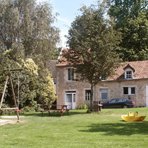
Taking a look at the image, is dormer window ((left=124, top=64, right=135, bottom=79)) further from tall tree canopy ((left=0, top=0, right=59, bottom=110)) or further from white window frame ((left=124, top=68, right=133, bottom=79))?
tall tree canopy ((left=0, top=0, right=59, bottom=110))

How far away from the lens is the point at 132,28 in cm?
6600

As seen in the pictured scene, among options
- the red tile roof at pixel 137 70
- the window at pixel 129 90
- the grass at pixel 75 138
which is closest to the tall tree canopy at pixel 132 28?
the red tile roof at pixel 137 70

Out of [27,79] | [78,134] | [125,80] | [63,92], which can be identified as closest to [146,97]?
[125,80]

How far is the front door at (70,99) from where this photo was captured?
56328 millimetres

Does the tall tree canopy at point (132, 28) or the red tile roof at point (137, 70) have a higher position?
the tall tree canopy at point (132, 28)

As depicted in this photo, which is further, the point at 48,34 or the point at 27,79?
the point at 48,34

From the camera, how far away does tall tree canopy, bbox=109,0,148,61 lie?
64875 millimetres

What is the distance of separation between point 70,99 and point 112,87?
5833 millimetres

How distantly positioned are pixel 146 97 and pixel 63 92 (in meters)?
11.0

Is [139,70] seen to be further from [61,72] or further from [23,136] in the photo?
[23,136]

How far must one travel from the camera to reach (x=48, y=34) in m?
48.5

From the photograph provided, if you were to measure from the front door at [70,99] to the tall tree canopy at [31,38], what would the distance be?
698 centimetres

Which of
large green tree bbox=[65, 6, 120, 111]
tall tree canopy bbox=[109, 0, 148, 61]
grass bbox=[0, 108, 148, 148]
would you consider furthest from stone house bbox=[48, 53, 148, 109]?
grass bbox=[0, 108, 148, 148]

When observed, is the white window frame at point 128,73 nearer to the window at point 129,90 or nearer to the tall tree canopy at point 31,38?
the window at point 129,90
